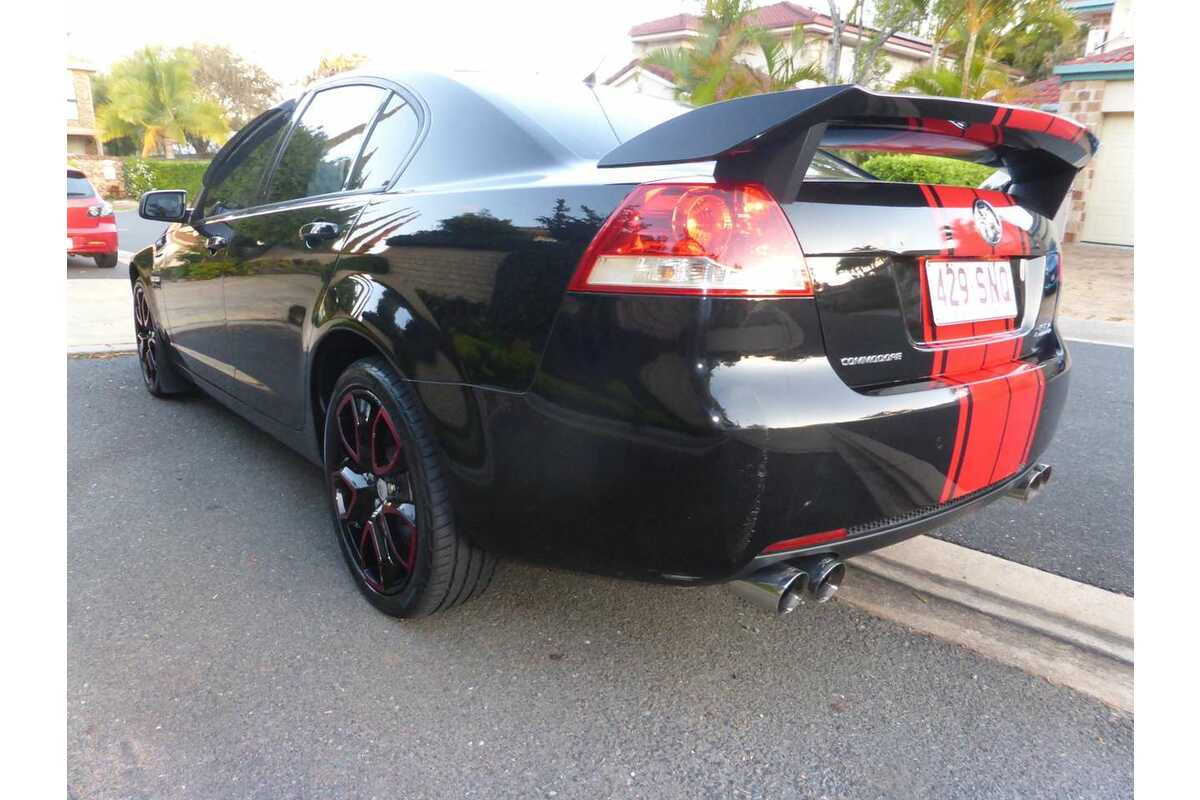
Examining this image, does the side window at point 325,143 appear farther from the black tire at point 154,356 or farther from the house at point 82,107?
the house at point 82,107

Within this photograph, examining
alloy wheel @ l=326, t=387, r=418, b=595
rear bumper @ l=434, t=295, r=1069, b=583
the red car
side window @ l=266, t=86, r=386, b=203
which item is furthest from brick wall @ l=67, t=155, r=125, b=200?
rear bumper @ l=434, t=295, r=1069, b=583

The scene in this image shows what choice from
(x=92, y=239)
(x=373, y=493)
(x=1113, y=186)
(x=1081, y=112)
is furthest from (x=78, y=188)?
(x=1113, y=186)

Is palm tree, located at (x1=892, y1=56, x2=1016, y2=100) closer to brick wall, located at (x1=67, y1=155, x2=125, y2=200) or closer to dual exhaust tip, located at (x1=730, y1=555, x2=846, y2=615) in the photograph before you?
dual exhaust tip, located at (x1=730, y1=555, x2=846, y2=615)

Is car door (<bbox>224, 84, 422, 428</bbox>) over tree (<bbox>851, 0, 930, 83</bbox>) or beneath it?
beneath

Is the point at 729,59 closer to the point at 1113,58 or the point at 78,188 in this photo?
the point at 1113,58

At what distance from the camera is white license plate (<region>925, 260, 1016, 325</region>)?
190cm

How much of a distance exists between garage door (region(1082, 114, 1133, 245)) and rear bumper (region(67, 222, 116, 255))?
16075mm

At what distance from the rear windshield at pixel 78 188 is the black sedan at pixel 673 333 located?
1210 cm

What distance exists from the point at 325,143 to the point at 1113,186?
15.9 meters

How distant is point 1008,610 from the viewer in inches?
97.9

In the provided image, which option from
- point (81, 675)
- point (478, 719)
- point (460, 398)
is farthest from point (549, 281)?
point (81, 675)

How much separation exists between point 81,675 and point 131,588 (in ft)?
1.50

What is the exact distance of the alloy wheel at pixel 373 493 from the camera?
90.0 inches
